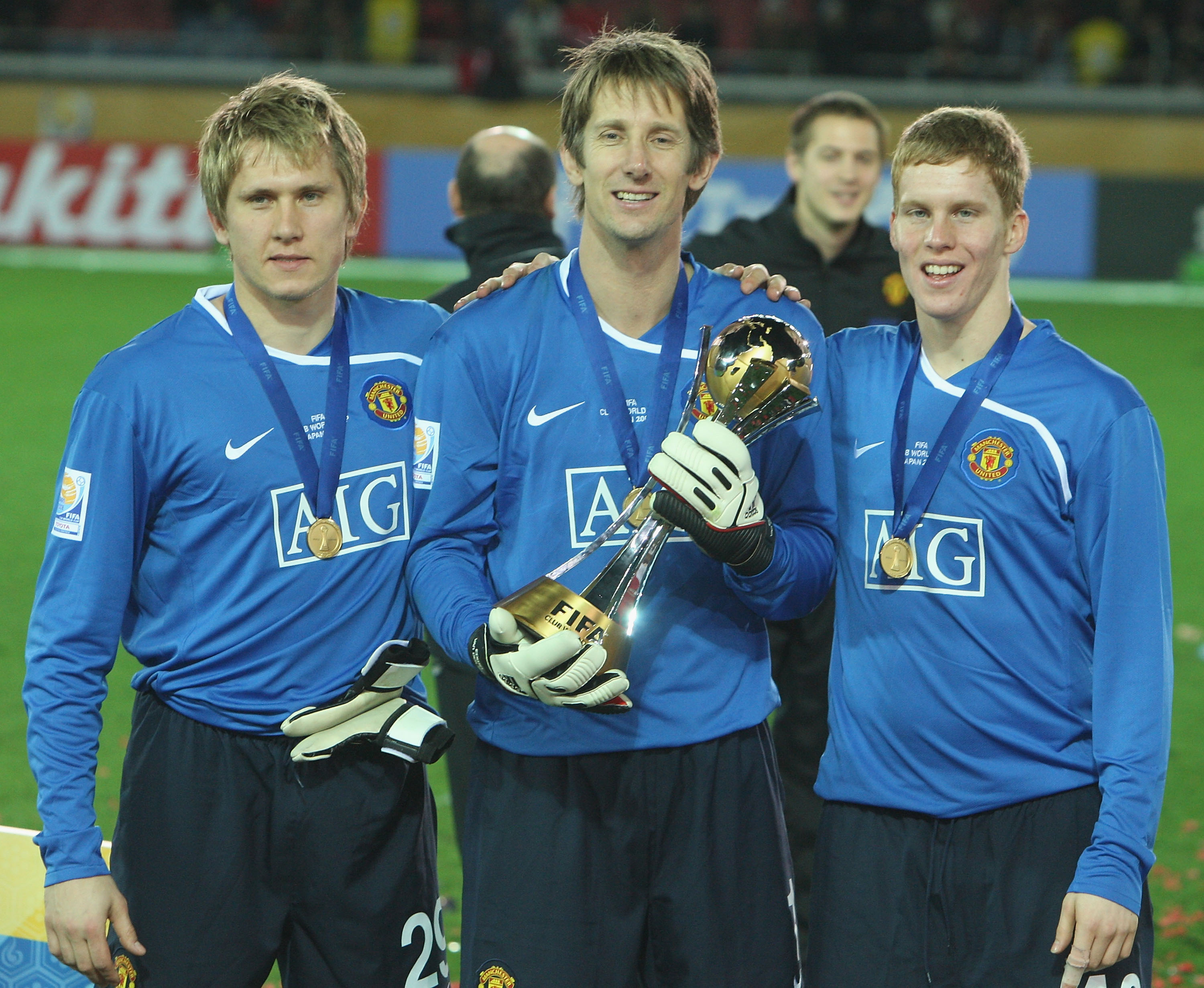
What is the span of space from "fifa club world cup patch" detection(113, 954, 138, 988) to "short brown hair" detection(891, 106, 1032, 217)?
2.04 meters

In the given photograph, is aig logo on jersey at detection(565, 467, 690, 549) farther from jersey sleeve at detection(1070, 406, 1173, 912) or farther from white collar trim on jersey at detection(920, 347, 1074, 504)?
jersey sleeve at detection(1070, 406, 1173, 912)

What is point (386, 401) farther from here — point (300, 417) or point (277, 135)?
point (277, 135)

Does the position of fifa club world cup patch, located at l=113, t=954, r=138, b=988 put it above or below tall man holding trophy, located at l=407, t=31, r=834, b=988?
below

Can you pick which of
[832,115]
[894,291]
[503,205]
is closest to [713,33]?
[832,115]

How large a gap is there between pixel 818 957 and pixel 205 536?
1415 mm

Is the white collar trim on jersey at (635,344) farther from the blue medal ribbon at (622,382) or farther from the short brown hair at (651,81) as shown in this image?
the short brown hair at (651,81)

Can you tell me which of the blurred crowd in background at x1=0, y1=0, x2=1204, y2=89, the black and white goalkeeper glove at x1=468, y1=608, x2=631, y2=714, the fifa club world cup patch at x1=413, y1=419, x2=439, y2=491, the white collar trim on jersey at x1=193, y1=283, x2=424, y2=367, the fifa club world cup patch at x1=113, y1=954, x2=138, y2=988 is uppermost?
the blurred crowd in background at x1=0, y1=0, x2=1204, y2=89

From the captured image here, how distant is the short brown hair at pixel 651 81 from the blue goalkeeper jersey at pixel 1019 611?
628 mm

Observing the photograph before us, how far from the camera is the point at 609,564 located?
2.62 meters

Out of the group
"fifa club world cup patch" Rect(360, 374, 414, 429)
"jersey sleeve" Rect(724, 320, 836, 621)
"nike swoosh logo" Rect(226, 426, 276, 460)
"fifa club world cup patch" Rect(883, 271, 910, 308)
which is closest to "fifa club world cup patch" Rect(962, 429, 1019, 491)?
"jersey sleeve" Rect(724, 320, 836, 621)

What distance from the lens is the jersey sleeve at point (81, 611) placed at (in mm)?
2691

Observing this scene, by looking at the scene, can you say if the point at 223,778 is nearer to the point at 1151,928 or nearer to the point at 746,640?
the point at 746,640

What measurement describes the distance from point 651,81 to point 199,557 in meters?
1.24

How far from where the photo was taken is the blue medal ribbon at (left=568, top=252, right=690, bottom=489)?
2.73m
